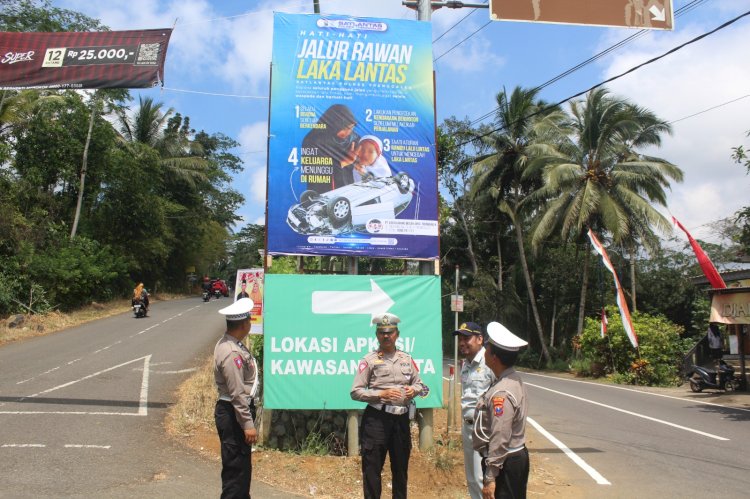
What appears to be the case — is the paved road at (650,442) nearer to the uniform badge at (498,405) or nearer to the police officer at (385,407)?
the police officer at (385,407)

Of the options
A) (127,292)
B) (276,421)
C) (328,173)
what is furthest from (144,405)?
(127,292)

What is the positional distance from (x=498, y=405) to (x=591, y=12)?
5.57 m

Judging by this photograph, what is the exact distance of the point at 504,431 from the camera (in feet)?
11.9

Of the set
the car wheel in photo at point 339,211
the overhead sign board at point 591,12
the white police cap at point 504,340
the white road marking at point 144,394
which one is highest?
the overhead sign board at point 591,12

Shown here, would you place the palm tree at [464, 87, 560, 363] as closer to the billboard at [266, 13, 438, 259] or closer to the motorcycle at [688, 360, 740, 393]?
the motorcycle at [688, 360, 740, 393]

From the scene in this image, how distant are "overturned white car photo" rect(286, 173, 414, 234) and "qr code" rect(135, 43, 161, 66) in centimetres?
392

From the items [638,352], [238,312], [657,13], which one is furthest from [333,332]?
[638,352]

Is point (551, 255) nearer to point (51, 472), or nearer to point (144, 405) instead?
point (144, 405)

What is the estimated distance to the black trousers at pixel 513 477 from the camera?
366cm

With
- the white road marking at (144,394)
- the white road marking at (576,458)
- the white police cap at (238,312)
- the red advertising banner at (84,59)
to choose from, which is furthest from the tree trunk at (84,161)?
the white police cap at (238,312)

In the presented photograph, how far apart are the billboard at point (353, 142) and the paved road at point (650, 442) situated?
3.71m

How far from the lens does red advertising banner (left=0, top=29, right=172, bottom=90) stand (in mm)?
9836

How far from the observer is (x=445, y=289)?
45.7 m

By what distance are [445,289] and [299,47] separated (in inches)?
1514
